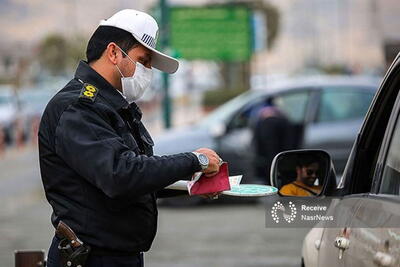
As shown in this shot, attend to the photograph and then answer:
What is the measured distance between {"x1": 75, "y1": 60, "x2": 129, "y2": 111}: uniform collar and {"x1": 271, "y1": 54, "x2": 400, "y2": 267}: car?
24.2 inches

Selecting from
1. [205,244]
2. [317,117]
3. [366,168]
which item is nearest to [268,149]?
[317,117]

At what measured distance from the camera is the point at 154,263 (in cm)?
867

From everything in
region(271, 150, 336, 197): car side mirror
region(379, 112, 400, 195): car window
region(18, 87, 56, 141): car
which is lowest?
region(18, 87, 56, 141): car

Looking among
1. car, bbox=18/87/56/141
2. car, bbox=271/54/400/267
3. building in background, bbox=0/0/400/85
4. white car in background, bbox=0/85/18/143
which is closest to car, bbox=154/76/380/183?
building in background, bbox=0/0/400/85

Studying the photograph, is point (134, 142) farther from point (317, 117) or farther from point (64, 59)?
point (64, 59)

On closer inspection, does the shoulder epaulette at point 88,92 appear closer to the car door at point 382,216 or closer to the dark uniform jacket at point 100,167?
the dark uniform jacket at point 100,167

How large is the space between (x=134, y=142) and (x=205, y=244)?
6.60m

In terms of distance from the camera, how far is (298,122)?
13008mm

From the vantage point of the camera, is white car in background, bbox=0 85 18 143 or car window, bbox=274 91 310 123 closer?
car window, bbox=274 91 310 123

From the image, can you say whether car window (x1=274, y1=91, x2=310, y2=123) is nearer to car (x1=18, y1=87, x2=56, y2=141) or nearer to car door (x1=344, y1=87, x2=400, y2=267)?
car door (x1=344, y1=87, x2=400, y2=267)

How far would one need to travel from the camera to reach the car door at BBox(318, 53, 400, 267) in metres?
2.73

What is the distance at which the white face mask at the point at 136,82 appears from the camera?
3344mm

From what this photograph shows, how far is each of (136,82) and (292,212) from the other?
687 mm

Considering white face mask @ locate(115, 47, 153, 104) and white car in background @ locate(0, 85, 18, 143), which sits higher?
white face mask @ locate(115, 47, 153, 104)
